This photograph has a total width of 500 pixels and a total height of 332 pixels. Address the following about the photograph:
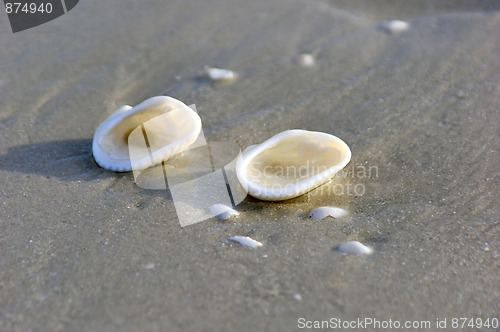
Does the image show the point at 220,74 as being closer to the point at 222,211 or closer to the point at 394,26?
the point at 222,211

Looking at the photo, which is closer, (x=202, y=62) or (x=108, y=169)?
(x=108, y=169)

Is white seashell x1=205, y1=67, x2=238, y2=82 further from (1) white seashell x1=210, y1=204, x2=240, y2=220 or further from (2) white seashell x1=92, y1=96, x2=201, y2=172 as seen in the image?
(1) white seashell x1=210, y1=204, x2=240, y2=220

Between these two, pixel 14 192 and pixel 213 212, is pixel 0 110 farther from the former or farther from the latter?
pixel 213 212

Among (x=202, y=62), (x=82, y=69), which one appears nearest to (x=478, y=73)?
(x=202, y=62)

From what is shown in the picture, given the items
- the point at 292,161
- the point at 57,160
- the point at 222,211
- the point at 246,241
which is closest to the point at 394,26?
A: the point at 292,161

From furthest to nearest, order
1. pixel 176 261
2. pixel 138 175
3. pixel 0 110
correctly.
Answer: pixel 0 110
pixel 138 175
pixel 176 261

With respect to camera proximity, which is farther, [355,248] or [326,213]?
[326,213]
